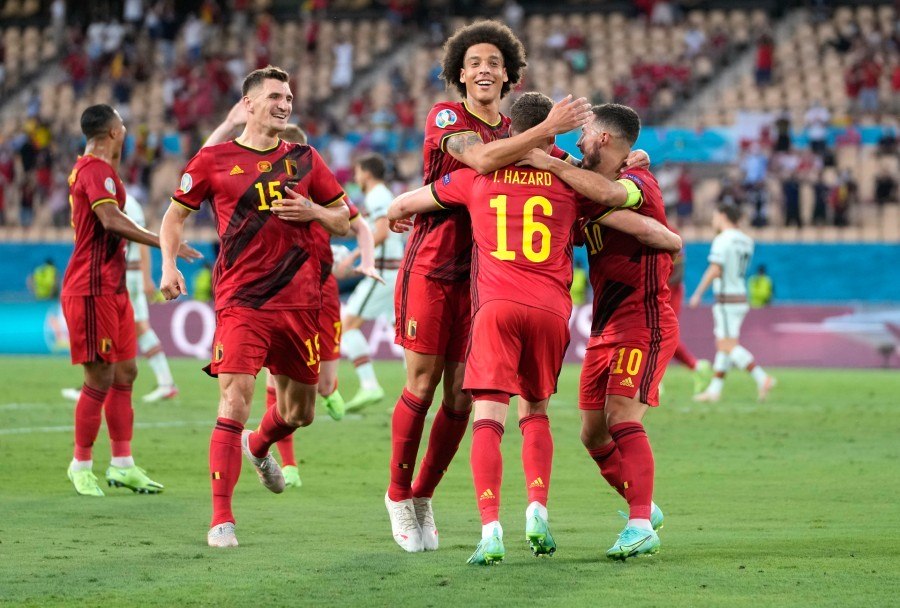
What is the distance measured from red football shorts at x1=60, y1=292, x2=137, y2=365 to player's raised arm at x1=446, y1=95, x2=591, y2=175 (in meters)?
3.52

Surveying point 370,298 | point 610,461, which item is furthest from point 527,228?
point 370,298

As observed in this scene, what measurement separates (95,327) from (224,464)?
7.91 ft

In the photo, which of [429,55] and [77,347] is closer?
[77,347]

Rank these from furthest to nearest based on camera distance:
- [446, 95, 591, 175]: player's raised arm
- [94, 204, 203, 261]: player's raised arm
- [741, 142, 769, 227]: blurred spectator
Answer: [741, 142, 769, 227]: blurred spectator < [94, 204, 203, 261]: player's raised arm < [446, 95, 591, 175]: player's raised arm

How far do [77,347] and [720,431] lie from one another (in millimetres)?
6549

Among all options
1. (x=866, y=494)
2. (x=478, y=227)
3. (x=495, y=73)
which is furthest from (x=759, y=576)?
(x=866, y=494)

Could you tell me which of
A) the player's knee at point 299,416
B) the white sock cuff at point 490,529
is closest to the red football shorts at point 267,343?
the player's knee at point 299,416

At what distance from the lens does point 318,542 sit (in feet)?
24.1

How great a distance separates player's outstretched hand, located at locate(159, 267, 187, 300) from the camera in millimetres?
7263

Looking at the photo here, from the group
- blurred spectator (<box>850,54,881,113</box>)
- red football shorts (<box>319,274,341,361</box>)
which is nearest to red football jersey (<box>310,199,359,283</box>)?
red football shorts (<box>319,274,341,361</box>)

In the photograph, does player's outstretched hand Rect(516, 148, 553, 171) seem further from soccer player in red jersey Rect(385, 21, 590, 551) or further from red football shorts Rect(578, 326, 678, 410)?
red football shorts Rect(578, 326, 678, 410)

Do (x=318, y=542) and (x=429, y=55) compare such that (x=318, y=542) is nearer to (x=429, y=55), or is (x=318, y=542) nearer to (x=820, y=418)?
(x=820, y=418)

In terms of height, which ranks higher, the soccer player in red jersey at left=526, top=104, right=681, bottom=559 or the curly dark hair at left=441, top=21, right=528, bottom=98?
the curly dark hair at left=441, top=21, right=528, bottom=98

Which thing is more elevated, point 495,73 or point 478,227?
point 495,73
